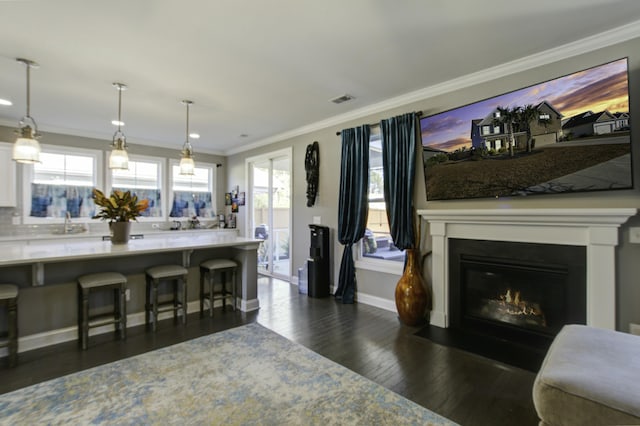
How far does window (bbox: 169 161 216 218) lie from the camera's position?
6.34 meters

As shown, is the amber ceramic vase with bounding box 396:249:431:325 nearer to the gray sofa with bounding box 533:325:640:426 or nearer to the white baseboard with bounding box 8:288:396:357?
the white baseboard with bounding box 8:288:396:357

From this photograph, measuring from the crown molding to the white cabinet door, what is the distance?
4.76 m

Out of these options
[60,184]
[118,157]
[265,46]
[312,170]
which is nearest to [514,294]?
[312,170]

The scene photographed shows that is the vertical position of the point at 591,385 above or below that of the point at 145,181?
below

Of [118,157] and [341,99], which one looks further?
[341,99]

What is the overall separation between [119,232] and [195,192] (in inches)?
128

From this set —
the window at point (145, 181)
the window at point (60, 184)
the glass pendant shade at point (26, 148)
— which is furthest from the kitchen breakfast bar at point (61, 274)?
the window at point (145, 181)

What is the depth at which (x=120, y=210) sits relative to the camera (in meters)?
3.41

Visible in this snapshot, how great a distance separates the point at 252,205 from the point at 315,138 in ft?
7.58

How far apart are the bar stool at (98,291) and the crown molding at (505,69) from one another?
3.46m

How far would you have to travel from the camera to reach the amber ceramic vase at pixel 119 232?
11.4ft

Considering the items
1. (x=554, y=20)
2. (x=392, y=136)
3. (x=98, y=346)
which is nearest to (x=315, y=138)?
(x=392, y=136)

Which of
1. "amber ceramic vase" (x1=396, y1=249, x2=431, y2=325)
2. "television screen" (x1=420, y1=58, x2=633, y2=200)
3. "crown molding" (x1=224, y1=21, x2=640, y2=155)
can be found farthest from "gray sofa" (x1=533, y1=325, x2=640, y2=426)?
"crown molding" (x1=224, y1=21, x2=640, y2=155)

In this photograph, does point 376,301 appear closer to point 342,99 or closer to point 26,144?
point 342,99
